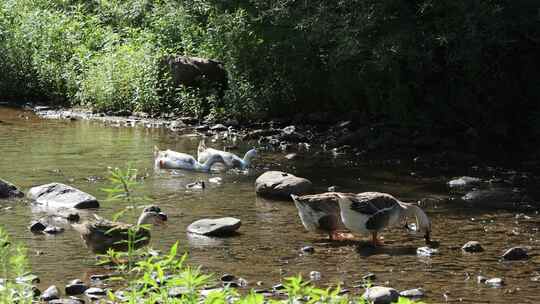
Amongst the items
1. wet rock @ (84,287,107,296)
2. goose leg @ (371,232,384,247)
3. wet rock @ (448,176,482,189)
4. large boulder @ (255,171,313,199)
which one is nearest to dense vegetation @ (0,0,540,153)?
wet rock @ (448,176,482,189)

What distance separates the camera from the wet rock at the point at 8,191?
1280 centimetres

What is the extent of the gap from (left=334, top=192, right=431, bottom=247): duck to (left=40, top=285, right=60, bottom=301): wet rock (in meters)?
3.39

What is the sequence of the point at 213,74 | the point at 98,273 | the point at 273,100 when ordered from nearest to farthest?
the point at 98,273 < the point at 273,100 < the point at 213,74

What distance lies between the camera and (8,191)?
1287 cm

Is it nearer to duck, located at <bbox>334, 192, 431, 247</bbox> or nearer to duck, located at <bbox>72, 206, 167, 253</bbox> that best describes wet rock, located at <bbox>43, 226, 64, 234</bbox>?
duck, located at <bbox>72, 206, 167, 253</bbox>

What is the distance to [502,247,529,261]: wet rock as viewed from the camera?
10094mm

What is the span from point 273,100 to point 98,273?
464 inches

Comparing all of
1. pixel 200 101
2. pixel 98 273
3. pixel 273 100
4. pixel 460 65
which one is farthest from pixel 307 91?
pixel 98 273

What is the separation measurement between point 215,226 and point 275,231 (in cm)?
73

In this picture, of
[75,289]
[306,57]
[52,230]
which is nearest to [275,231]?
[52,230]

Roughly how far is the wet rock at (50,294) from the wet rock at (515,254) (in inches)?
173

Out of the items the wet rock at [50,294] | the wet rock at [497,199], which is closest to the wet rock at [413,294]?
the wet rock at [50,294]

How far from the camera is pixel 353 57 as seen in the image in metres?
17.8

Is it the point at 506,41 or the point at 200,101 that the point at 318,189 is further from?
the point at 200,101
